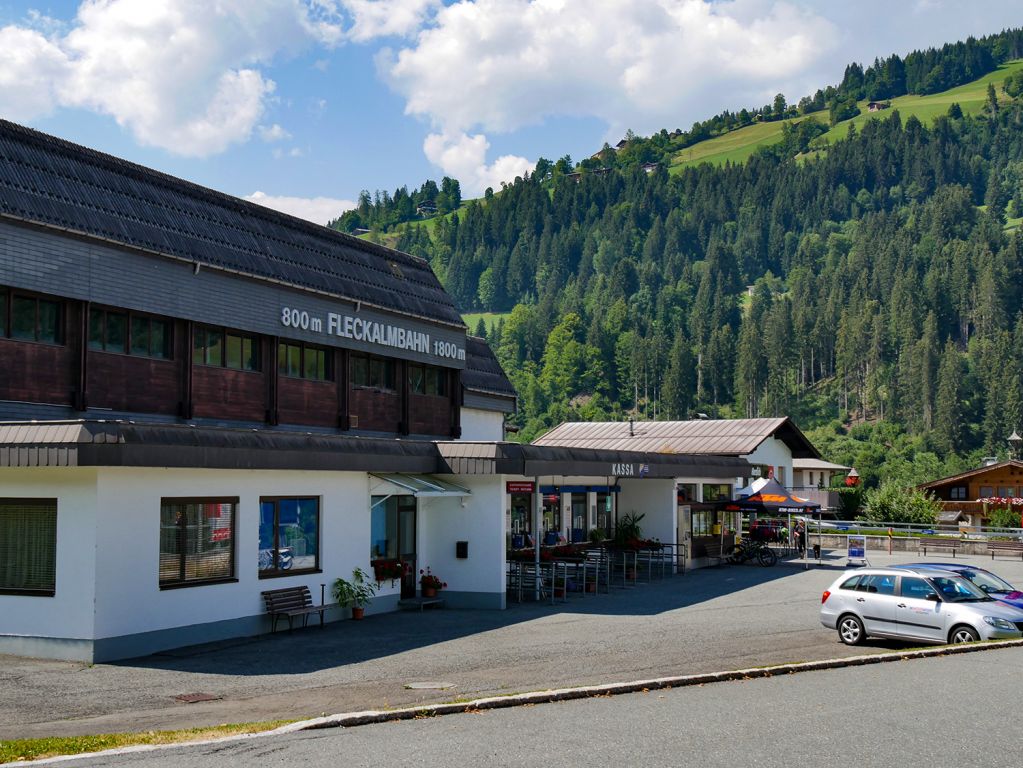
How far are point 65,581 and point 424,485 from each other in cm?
915

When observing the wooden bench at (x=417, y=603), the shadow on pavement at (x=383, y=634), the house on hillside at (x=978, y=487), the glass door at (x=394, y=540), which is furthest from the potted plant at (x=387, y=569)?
the house on hillside at (x=978, y=487)

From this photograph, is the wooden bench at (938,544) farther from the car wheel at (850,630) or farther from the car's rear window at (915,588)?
the car wheel at (850,630)

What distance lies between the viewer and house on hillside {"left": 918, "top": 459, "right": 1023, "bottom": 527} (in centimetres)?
7588

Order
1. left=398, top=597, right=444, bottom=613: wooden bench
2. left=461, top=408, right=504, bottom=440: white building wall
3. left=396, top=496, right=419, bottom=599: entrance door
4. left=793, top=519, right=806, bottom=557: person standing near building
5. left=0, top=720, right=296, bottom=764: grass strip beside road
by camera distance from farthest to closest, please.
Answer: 1. left=793, top=519, right=806, bottom=557: person standing near building
2. left=461, top=408, right=504, bottom=440: white building wall
3. left=396, top=496, right=419, bottom=599: entrance door
4. left=398, top=597, right=444, bottom=613: wooden bench
5. left=0, top=720, right=296, bottom=764: grass strip beside road

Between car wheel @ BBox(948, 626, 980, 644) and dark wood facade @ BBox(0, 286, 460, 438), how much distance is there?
16612 mm

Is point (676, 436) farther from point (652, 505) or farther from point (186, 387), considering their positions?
point (186, 387)

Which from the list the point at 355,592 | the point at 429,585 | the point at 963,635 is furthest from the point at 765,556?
the point at 355,592

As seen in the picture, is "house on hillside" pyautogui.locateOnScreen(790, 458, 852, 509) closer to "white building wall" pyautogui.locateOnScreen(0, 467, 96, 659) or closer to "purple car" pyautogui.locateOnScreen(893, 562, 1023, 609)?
"purple car" pyautogui.locateOnScreen(893, 562, 1023, 609)

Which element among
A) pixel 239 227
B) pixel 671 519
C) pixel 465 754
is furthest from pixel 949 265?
pixel 465 754

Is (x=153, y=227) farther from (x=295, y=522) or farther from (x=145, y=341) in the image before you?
(x=295, y=522)

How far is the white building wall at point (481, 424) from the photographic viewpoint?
42.9 meters

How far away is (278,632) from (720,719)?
36.5 ft

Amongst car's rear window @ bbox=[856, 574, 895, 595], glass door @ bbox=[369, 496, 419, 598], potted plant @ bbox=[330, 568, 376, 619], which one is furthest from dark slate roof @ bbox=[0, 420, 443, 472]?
car's rear window @ bbox=[856, 574, 895, 595]

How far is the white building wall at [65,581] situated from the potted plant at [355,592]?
21.2ft
